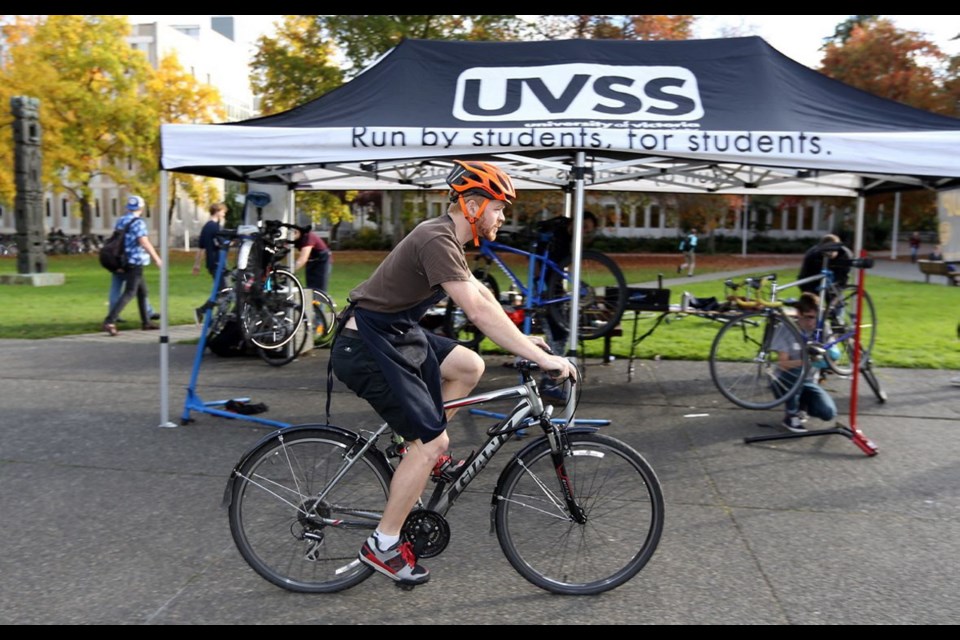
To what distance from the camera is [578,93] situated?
22.1ft

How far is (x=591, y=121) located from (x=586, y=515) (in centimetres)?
344

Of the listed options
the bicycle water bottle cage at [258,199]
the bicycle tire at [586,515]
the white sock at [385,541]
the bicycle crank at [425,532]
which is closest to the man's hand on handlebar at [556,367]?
the bicycle tire at [586,515]

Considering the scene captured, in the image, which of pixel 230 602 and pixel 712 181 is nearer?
pixel 230 602

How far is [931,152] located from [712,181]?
13.0 feet

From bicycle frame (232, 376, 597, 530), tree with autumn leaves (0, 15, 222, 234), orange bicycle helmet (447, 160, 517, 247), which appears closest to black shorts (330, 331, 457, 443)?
bicycle frame (232, 376, 597, 530)

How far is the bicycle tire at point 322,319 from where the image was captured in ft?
33.1

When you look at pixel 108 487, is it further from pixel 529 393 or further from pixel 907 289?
pixel 907 289

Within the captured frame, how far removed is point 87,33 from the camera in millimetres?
35250

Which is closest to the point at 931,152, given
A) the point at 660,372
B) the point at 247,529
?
the point at 660,372

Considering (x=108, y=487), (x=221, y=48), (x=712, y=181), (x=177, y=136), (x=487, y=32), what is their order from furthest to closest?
(x=221, y=48)
(x=487, y=32)
(x=712, y=181)
(x=177, y=136)
(x=108, y=487)

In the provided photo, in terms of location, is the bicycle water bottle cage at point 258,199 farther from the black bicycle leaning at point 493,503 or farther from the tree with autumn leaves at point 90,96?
the tree with autumn leaves at point 90,96

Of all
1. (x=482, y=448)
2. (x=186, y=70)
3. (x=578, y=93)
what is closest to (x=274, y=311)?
(x=578, y=93)

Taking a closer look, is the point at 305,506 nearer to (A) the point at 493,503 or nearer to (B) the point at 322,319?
(A) the point at 493,503

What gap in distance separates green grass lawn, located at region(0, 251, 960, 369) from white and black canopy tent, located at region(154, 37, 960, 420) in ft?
8.54
